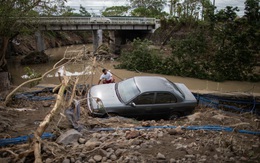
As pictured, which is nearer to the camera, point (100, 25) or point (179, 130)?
point (179, 130)

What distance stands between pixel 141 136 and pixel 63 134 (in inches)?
67.3

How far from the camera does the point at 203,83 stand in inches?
703

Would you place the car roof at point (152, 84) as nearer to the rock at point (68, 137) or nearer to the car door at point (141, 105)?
the car door at point (141, 105)

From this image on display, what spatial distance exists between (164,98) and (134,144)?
288 cm

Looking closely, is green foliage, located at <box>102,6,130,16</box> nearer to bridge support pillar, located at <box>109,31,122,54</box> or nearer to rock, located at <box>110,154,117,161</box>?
bridge support pillar, located at <box>109,31,122,54</box>

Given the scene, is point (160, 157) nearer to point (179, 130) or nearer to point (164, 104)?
point (179, 130)

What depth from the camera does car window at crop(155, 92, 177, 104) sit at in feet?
23.9

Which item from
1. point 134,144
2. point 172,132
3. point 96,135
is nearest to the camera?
point 134,144

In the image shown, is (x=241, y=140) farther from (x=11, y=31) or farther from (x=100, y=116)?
(x=11, y=31)

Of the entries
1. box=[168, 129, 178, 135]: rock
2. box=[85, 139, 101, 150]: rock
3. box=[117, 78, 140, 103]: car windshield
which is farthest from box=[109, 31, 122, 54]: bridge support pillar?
box=[85, 139, 101, 150]: rock

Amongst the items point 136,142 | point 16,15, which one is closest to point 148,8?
point 16,15

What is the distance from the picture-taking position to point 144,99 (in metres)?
7.10

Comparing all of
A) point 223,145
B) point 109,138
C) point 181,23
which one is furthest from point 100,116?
point 181,23

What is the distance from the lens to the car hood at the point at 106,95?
6978 millimetres
